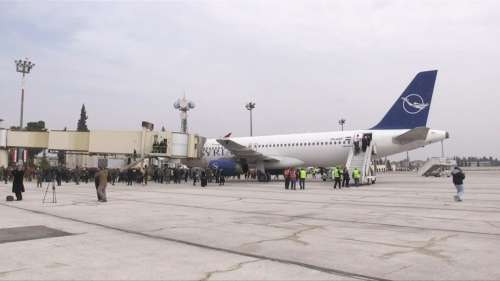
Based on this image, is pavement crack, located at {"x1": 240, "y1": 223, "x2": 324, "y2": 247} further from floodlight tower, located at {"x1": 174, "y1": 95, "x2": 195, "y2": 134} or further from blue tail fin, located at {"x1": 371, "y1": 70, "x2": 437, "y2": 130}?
floodlight tower, located at {"x1": 174, "y1": 95, "x2": 195, "y2": 134}

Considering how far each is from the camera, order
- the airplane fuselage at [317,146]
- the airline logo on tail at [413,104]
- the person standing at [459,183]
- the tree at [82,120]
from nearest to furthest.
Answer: the person standing at [459,183]
the airline logo on tail at [413,104]
the airplane fuselage at [317,146]
the tree at [82,120]

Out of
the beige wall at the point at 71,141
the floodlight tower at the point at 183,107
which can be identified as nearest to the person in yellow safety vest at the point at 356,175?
the beige wall at the point at 71,141

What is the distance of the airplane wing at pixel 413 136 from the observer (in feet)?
88.3

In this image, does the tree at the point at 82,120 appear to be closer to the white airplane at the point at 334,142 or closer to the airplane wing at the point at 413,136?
the white airplane at the point at 334,142

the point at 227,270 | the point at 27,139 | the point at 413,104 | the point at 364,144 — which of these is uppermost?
the point at 413,104

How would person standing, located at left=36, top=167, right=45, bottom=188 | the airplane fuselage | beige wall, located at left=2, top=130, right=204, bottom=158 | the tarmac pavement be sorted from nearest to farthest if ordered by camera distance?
the tarmac pavement < person standing, located at left=36, top=167, right=45, bottom=188 < the airplane fuselage < beige wall, located at left=2, top=130, right=204, bottom=158

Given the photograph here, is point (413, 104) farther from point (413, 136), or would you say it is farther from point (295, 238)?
point (295, 238)

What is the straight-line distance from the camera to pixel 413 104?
28188 mm

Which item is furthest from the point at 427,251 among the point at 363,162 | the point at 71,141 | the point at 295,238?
the point at 71,141

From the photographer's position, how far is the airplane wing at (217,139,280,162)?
32438 millimetres

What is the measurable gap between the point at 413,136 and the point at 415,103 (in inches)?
87.5

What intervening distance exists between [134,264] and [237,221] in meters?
4.59

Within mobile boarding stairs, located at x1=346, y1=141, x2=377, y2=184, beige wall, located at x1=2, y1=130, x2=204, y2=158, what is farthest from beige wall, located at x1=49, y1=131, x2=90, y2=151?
mobile boarding stairs, located at x1=346, y1=141, x2=377, y2=184

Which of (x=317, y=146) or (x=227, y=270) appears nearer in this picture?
(x=227, y=270)
